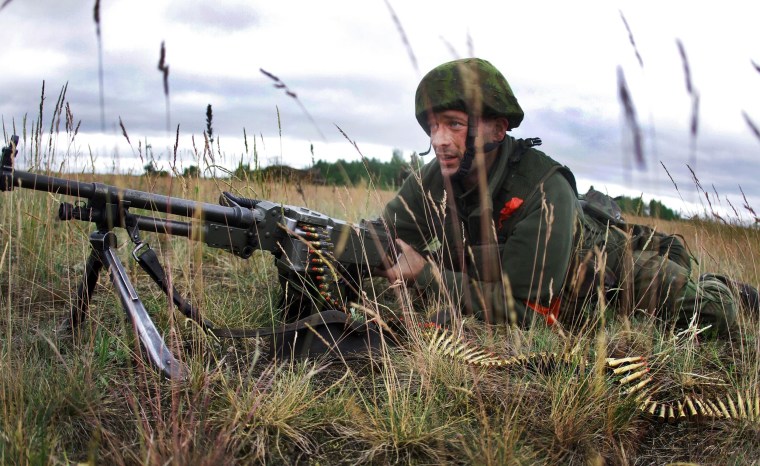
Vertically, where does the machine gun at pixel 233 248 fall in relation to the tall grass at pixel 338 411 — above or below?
above

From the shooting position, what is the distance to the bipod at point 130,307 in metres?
2.67

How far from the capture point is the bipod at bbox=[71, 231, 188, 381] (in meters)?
2.67

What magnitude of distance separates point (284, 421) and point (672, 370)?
209cm

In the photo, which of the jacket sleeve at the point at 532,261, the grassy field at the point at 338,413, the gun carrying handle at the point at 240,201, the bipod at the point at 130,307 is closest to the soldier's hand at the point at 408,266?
the jacket sleeve at the point at 532,261

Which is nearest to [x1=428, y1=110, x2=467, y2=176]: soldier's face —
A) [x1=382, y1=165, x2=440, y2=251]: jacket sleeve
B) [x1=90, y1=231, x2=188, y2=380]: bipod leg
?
[x1=382, y1=165, x2=440, y2=251]: jacket sleeve

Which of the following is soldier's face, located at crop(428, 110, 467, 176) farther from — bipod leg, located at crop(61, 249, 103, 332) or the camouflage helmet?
bipod leg, located at crop(61, 249, 103, 332)

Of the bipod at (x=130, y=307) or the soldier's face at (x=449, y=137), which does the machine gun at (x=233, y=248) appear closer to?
the bipod at (x=130, y=307)

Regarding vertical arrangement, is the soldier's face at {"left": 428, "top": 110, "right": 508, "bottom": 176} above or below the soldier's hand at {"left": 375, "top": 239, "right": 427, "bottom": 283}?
above

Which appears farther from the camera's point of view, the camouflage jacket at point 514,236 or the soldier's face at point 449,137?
the soldier's face at point 449,137

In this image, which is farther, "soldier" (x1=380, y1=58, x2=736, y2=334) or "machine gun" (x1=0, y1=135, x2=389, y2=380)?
"soldier" (x1=380, y1=58, x2=736, y2=334)

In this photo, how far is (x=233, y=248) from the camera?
11.6ft

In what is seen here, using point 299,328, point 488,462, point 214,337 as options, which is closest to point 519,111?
point 299,328

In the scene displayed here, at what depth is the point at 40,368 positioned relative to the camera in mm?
2711

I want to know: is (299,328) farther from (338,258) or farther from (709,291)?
(709,291)
